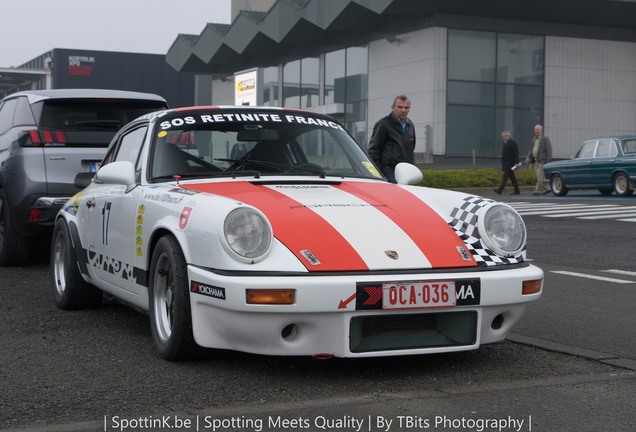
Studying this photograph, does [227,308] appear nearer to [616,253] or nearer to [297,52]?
[616,253]

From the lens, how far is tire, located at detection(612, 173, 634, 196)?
75.4ft

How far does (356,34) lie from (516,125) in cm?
781

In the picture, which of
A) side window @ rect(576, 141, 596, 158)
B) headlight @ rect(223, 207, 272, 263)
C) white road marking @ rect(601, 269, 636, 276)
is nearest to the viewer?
headlight @ rect(223, 207, 272, 263)

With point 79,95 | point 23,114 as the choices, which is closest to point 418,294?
point 79,95

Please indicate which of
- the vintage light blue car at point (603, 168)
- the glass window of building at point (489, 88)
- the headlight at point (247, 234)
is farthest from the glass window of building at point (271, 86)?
the headlight at point (247, 234)

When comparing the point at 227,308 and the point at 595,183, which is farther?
the point at 595,183

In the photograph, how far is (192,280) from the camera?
4656 mm

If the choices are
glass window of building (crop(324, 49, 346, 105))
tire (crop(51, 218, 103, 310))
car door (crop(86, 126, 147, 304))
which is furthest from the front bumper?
glass window of building (crop(324, 49, 346, 105))

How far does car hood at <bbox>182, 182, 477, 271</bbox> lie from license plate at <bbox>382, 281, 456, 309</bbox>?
0.41ft

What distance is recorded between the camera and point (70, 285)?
6.78 meters

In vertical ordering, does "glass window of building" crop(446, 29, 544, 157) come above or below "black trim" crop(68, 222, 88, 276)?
above

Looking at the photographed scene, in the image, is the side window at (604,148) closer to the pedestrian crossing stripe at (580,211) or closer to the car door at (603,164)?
the car door at (603,164)

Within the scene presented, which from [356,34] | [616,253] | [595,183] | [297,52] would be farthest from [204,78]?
[616,253]

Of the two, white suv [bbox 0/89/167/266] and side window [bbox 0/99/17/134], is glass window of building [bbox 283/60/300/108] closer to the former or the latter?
side window [bbox 0/99/17/134]
